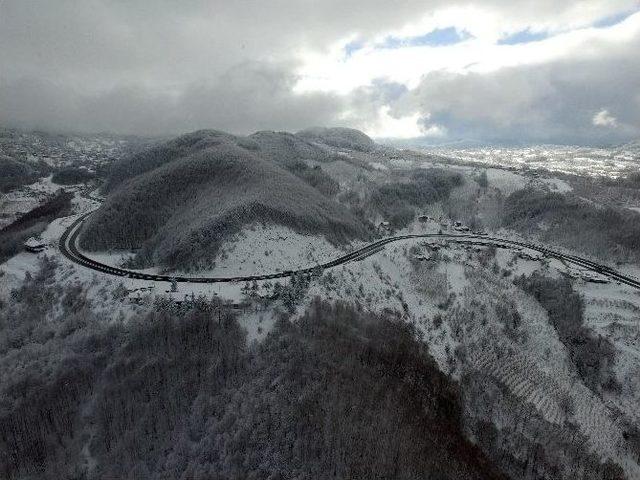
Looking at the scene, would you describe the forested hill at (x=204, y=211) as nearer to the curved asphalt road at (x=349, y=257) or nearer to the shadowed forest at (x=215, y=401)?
the curved asphalt road at (x=349, y=257)

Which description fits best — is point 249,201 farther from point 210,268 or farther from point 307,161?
point 307,161

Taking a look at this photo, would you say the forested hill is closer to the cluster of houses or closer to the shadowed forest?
the cluster of houses

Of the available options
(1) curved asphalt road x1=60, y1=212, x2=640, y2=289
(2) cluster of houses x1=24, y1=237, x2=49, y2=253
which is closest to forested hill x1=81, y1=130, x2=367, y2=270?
(1) curved asphalt road x1=60, y1=212, x2=640, y2=289

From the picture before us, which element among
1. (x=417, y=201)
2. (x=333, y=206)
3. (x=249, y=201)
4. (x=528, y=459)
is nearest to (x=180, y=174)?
(x=249, y=201)

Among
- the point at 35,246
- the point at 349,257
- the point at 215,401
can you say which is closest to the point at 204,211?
the point at 349,257

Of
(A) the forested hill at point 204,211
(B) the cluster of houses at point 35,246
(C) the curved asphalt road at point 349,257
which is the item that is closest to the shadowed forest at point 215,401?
(C) the curved asphalt road at point 349,257

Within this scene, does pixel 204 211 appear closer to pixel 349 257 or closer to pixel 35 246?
pixel 349 257
